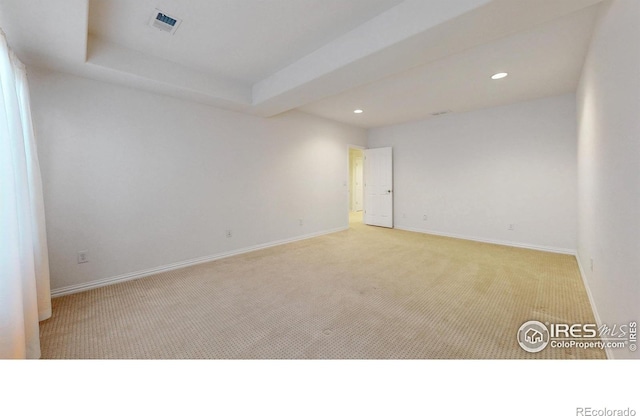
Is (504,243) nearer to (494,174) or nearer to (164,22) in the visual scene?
(494,174)

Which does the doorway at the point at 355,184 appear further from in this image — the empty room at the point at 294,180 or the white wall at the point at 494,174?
the empty room at the point at 294,180

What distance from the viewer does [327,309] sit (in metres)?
2.27

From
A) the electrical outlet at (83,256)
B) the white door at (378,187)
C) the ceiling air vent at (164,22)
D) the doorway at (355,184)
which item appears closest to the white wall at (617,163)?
the ceiling air vent at (164,22)

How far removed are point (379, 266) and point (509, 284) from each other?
144 cm

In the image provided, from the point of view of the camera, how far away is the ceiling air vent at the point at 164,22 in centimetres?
213

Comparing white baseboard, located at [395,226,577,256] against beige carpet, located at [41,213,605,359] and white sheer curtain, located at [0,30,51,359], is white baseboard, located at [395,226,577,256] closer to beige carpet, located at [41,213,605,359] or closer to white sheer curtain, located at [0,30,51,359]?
beige carpet, located at [41,213,605,359]

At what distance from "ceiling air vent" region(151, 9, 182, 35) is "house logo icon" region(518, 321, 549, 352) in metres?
3.76

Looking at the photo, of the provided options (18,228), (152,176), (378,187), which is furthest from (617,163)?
(378,187)

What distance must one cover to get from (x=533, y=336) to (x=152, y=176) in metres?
4.21

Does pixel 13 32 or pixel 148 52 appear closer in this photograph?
pixel 13 32

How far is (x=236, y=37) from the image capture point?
8.01 ft

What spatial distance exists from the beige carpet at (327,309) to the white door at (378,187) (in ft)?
8.18
